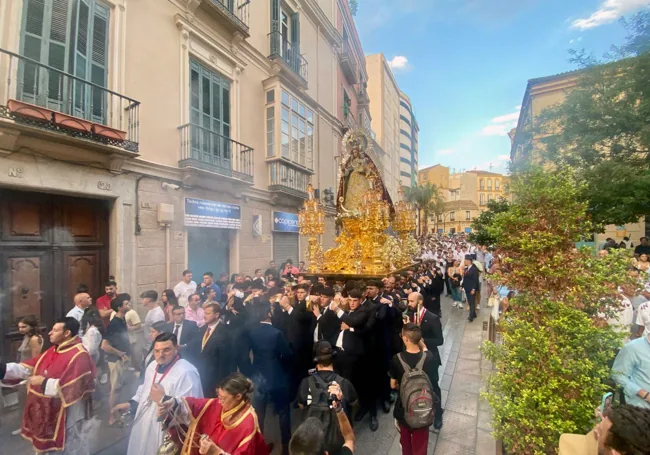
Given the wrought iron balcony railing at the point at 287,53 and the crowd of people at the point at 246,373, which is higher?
the wrought iron balcony railing at the point at 287,53

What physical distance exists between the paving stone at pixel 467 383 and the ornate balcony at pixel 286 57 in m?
11.0

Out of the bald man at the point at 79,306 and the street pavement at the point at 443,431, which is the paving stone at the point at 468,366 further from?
the bald man at the point at 79,306

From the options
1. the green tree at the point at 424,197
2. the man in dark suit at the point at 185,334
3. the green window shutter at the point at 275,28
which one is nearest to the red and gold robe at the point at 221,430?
the man in dark suit at the point at 185,334

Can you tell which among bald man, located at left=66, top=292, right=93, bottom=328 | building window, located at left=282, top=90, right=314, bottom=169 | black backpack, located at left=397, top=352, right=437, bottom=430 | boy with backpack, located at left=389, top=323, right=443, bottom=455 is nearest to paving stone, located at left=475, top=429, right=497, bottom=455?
boy with backpack, located at left=389, top=323, right=443, bottom=455

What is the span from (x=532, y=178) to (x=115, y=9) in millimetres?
8578

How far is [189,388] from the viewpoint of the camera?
2.75 m

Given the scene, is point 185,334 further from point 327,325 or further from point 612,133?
point 612,133

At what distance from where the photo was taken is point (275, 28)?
38.9ft

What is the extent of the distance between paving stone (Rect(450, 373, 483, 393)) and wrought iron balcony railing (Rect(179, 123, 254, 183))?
735 centimetres

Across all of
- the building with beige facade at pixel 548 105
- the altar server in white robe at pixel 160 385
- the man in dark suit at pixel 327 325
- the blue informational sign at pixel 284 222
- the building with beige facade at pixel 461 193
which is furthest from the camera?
the building with beige facade at pixel 461 193

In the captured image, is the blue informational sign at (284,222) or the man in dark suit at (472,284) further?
the blue informational sign at (284,222)

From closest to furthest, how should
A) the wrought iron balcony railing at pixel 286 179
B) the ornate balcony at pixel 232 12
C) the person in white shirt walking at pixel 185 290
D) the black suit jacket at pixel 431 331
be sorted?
the black suit jacket at pixel 431 331 < the person in white shirt walking at pixel 185 290 < the ornate balcony at pixel 232 12 < the wrought iron balcony railing at pixel 286 179

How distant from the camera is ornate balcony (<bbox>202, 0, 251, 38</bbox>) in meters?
8.83

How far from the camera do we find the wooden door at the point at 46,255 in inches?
212
